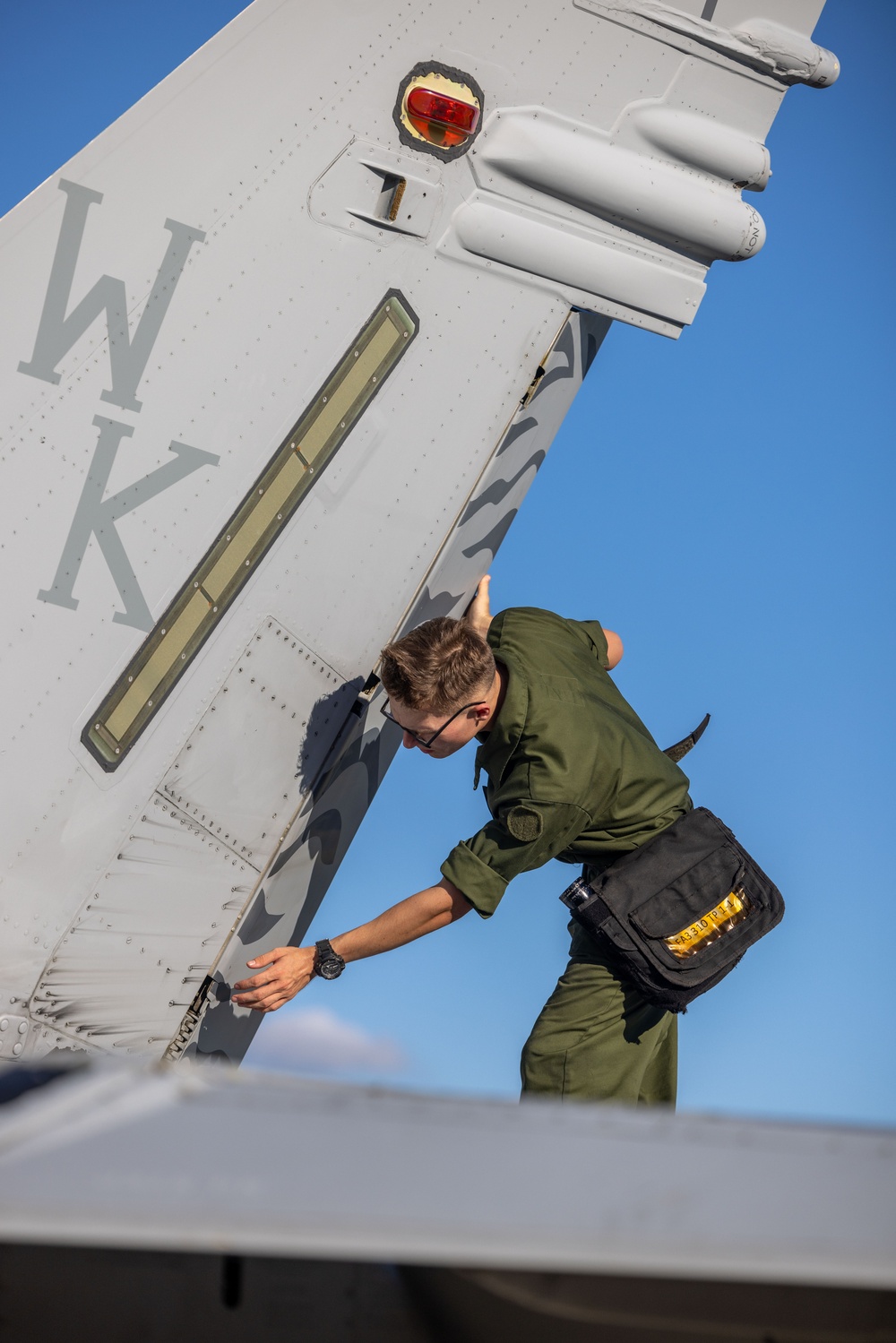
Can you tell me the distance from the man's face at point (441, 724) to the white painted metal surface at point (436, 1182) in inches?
63.5

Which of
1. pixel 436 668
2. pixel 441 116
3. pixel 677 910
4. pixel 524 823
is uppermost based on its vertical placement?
pixel 441 116

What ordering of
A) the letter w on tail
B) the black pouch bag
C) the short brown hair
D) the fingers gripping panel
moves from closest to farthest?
the letter w on tail
the fingers gripping panel
the short brown hair
the black pouch bag

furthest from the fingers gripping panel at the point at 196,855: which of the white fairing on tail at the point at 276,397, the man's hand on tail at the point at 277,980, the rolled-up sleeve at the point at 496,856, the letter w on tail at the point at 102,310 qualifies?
the letter w on tail at the point at 102,310

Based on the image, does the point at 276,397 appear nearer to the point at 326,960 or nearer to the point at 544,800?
the point at 544,800

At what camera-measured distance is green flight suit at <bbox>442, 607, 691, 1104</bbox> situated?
2.76 m

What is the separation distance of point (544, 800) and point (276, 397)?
1284 millimetres

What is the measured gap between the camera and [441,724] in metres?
2.82

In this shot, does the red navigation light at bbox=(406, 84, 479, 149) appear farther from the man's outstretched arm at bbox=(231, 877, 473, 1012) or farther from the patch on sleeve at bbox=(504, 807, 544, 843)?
the man's outstretched arm at bbox=(231, 877, 473, 1012)

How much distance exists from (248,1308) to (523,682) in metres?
1.81

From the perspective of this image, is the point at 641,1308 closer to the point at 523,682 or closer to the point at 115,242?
the point at 523,682

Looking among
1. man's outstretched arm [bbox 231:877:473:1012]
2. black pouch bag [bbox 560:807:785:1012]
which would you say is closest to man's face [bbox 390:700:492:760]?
man's outstretched arm [bbox 231:877:473:1012]

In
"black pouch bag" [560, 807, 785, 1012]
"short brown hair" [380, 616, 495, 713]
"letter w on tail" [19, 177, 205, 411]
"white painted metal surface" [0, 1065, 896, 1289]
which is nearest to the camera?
"white painted metal surface" [0, 1065, 896, 1289]

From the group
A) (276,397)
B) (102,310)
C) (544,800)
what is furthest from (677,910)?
(102,310)

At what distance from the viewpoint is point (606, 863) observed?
3215 millimetres
